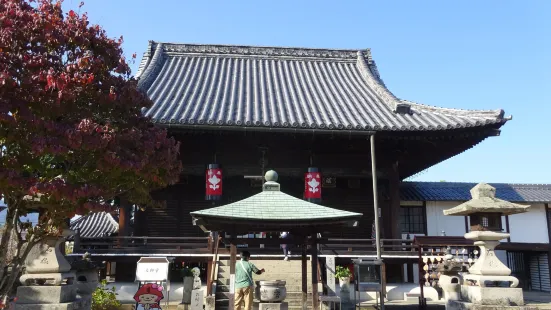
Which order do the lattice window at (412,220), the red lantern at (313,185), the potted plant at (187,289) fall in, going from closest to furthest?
the potted plant at (187,289), the red lantern at (313,185), the lattice window at (412,220)

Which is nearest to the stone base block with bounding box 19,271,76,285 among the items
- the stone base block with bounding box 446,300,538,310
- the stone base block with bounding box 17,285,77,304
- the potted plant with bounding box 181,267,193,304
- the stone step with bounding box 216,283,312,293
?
the stone base block with bounding box 17,285,77,304

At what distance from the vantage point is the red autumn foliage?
21.8 ft

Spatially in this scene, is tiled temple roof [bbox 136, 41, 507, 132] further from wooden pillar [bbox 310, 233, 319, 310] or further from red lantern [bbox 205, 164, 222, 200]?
wooden pillar [bbox 310, 233, 319, 310]

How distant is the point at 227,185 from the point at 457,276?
8690 mm

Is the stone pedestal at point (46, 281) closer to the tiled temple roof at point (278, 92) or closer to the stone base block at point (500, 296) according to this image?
the tiled temple roof at point (278, 92)

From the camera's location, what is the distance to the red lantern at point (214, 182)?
48.4ft

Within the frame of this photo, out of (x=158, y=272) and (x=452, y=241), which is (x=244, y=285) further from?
(x=452, y=241)

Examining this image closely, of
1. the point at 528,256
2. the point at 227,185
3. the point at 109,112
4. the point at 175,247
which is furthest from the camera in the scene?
the point at 528,256

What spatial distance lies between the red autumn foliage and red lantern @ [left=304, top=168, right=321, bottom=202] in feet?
23.3

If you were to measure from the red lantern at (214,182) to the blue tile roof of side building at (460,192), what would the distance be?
8.59m

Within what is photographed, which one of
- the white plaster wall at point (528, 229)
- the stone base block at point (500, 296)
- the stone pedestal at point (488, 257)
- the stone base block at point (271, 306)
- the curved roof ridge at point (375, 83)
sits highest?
the curved roof ridge at point (375, 83)

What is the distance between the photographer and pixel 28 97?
677cm

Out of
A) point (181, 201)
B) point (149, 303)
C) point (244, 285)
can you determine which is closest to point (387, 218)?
point (181, 201)

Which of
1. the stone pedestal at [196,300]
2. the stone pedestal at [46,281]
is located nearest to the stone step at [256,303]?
the stone pedestal at [196,300]
